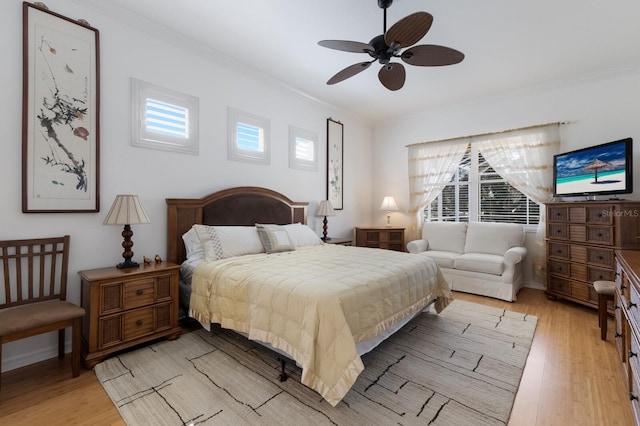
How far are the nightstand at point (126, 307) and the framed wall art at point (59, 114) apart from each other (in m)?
0.69

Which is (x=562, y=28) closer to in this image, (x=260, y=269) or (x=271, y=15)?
(x=271, y=15)

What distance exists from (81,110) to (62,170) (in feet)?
1.80

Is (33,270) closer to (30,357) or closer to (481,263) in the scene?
(30,357)

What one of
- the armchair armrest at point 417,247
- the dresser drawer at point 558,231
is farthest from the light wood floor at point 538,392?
the armchair armrest at point 417,247

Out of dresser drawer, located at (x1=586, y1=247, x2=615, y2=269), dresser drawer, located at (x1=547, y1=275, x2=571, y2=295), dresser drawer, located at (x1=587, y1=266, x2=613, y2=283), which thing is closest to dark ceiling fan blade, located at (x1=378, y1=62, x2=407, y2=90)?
dresser drawer, located at (x1=586, y1=247, x2=615, y2=269)

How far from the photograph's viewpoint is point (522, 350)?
2.46 m

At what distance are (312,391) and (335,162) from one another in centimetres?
396

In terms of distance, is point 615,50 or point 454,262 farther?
point 454,262

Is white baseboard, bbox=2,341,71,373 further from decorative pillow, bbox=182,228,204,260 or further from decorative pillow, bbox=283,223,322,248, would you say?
decorative pillow, bbox=283,223,322,248

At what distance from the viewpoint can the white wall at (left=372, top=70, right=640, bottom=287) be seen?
3693 mm

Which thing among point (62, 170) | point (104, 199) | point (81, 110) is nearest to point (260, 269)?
point (104, 199)

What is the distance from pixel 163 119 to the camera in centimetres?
303

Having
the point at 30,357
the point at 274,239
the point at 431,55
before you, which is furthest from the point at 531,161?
the point at 30,357

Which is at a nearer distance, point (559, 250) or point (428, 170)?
point (559, 250)
